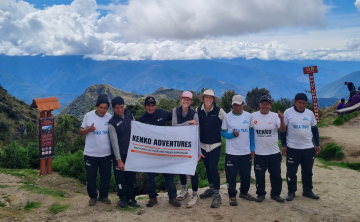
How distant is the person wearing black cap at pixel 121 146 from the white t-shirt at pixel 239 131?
2.11 meters

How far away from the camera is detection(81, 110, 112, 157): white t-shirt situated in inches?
261

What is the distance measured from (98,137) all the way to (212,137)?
245cm

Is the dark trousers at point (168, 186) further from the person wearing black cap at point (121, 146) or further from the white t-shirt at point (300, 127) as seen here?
the white t-shirt at point (300, 127)

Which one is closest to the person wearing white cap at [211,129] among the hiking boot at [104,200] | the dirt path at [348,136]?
the hiking boot at [104,200]

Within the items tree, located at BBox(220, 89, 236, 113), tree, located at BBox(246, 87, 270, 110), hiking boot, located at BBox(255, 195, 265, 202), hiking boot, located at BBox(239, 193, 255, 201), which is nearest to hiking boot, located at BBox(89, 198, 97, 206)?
hiking boot, located at BBox(239, 193, 255, 201)

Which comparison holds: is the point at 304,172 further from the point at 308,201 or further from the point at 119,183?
the point at 119,183

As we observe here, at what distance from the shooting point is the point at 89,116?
668 centimetres

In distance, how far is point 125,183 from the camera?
6.91 meters

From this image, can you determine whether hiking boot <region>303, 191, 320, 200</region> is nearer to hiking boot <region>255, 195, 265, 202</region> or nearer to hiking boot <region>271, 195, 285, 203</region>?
hiking boot <region>271, 195, 285, 203</region>

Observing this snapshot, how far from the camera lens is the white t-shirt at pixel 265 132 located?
6.75 m

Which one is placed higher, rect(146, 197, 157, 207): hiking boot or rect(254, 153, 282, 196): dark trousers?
rect(254, 153, 282, 196): dark trousers

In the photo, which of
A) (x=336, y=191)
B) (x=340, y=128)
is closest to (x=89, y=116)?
(x=336, y=191)

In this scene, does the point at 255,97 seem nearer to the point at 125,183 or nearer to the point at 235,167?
the point at 235,167

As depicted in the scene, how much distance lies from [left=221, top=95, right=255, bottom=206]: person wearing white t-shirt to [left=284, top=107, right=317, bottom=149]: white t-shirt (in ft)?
3.35
